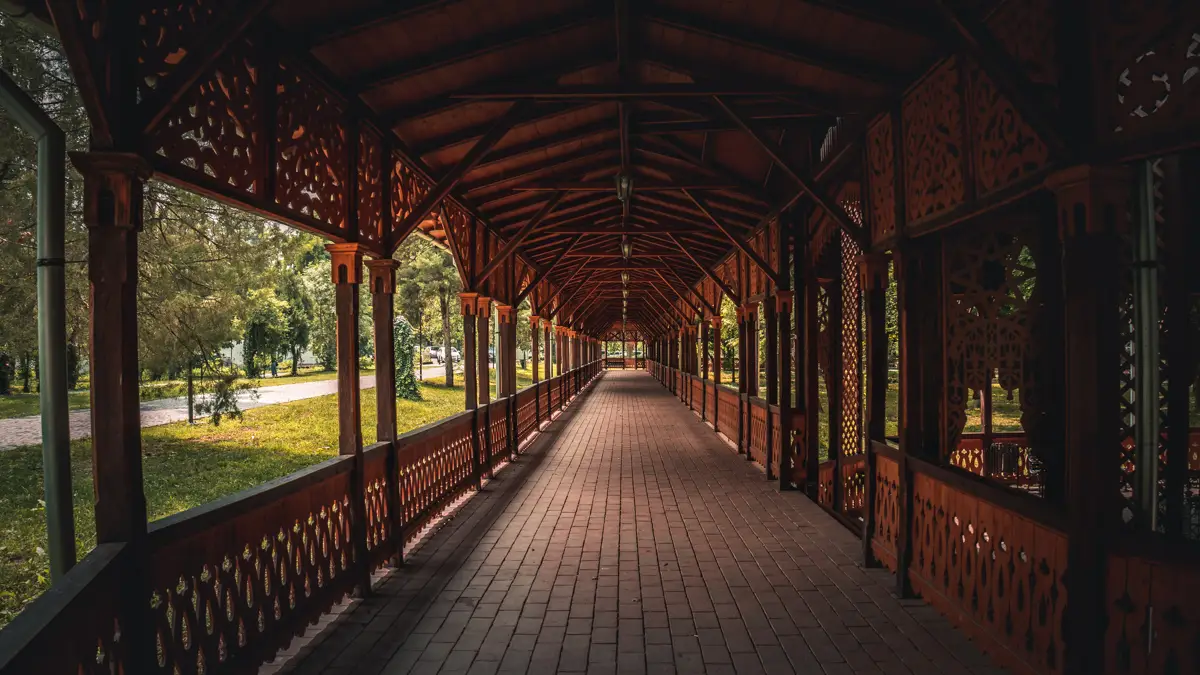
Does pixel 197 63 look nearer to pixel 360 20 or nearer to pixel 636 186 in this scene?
pixel 360 20

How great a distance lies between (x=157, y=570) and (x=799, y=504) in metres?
5.51

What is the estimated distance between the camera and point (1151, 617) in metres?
2.45

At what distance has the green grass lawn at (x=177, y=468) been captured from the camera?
19.2 ft

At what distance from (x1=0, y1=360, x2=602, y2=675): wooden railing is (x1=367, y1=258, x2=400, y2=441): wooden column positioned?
18 cm

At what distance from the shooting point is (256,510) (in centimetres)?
317

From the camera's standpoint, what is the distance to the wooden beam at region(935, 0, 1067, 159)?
8.54 ft

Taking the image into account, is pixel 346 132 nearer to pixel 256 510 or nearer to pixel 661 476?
pixel 256 510

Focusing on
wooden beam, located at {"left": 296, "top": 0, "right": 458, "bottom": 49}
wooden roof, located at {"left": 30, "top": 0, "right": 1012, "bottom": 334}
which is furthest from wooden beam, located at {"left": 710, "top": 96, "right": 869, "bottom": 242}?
wooden beam, located at {"left": 296, "top": 0, "right": 458, "bottom": 49}

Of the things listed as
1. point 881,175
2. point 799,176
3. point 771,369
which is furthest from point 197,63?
point 771,369

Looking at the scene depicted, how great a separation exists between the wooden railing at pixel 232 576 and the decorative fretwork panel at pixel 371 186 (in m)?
1.54

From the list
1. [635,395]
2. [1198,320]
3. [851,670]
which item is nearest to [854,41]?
[1198,320]

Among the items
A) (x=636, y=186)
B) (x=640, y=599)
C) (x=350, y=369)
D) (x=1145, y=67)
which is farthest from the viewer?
(x=636, y=186)

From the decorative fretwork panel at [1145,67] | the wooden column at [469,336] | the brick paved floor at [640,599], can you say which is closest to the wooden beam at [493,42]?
the decorative fretwork panel at [1145,67]

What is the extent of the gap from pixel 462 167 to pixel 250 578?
3.03m
